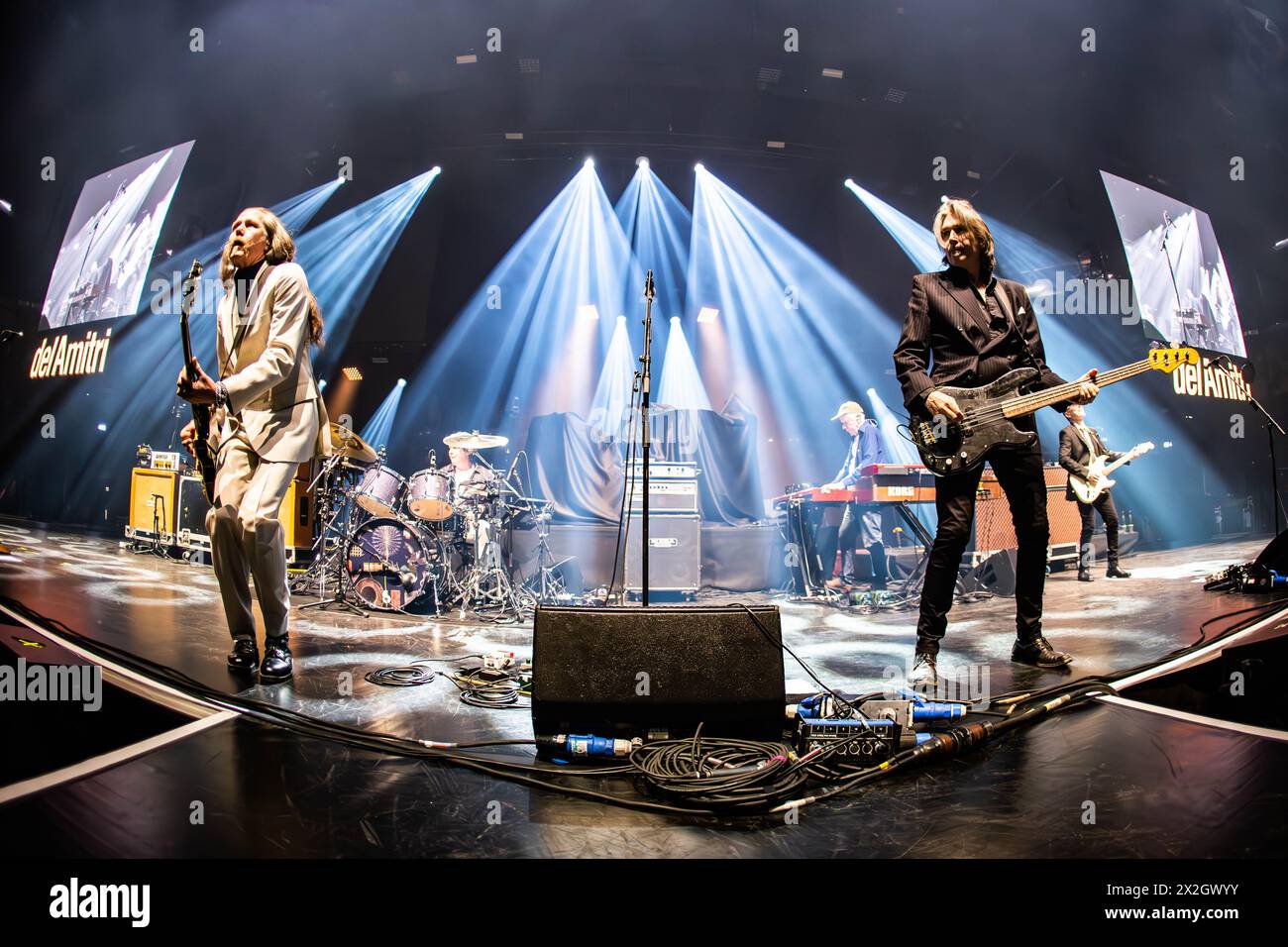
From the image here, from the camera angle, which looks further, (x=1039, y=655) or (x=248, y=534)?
(x=1039, y=655)

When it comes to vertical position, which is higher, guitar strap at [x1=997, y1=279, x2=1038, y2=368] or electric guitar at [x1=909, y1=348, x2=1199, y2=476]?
guitar strap at [x1=997, y1=279, x2=1038, y2=368]

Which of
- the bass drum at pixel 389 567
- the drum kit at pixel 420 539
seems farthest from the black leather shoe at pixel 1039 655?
the bass drum at pixel 389 567

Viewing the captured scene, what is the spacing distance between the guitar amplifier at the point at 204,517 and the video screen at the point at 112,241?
1.36 metres

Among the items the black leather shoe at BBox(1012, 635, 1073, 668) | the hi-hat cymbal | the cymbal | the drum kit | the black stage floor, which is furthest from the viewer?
the hi-hat cymbal

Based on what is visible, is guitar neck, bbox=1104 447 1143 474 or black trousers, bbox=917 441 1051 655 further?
guitar neck, bbox=1104 447 1143 474

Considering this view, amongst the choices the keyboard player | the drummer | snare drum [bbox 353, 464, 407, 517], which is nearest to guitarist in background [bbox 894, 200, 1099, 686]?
the keyboard player

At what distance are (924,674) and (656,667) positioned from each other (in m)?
1.30

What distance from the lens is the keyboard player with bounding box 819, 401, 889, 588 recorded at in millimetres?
6027

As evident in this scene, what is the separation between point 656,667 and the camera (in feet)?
5.77

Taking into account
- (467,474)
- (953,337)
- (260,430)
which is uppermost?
(953,337)

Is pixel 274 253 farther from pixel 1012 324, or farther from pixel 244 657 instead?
pixel 1012 324
